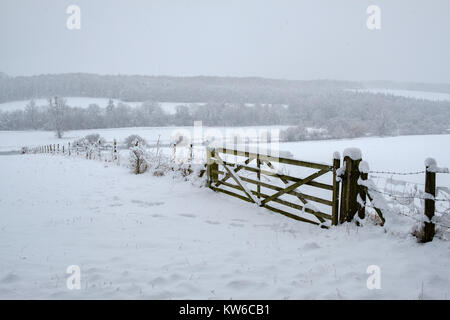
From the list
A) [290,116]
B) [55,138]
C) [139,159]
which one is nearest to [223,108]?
[290,116]

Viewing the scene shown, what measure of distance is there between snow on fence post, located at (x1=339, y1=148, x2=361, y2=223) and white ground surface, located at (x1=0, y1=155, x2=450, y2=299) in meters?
0.33

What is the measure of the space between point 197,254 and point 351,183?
3.07m

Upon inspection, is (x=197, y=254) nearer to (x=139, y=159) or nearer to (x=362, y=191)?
(x=362, y=191)

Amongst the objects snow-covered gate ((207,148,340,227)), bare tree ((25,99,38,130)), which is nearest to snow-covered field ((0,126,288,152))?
bare tree ((25,99,38,130))

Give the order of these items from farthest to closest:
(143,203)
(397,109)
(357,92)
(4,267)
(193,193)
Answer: (357,92), (397,109), (193,193), (143,203), (4,267)

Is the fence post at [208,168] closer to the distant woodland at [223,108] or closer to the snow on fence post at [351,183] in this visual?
the snow on fence post at [351,183]

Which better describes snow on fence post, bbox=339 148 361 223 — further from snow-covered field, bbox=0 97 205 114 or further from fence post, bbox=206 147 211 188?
snow-covered field, bbox=0 97 205 114

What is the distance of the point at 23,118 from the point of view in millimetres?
91688

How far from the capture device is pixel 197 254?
5.03 metres

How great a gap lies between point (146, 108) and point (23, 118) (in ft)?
115

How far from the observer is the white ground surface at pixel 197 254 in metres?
3.85

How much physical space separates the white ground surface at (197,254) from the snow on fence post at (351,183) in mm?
334
